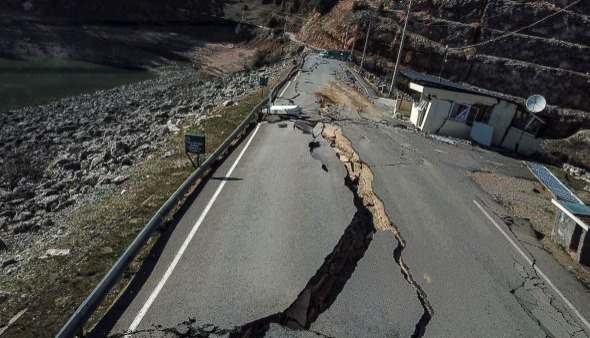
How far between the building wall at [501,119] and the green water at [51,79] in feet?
96.9

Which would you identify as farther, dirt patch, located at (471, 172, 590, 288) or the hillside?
the hillside

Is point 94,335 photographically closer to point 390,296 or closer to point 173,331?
point 173,331

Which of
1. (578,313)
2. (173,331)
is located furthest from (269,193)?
(578,313)

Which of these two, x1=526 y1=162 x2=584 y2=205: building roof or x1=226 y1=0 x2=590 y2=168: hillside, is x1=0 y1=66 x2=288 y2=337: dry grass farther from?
x1=226 y1=0 x2=590 y2=168: hillside

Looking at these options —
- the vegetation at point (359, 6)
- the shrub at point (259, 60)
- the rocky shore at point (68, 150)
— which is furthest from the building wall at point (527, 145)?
the vegetation at point (359, 6)

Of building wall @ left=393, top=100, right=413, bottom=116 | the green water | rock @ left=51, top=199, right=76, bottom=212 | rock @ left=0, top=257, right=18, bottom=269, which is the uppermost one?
building wall @ left=393, top=100, right=413, bottom=116

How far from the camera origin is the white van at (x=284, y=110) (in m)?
21.1

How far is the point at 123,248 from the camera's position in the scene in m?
9.11

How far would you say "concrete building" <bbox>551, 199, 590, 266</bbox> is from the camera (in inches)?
447

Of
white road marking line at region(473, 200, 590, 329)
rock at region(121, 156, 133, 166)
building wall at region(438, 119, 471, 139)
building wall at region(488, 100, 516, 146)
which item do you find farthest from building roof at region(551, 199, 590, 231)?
rock at region(121, 156, 133, 166)

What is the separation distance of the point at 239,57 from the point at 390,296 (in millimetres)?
63923

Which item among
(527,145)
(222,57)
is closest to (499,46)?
(527,145)

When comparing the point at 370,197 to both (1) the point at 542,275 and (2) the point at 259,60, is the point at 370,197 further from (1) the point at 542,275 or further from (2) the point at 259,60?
(2) the point at 259,60

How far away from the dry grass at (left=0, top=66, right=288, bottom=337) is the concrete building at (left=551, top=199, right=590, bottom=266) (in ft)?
33.7
